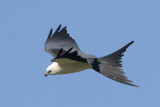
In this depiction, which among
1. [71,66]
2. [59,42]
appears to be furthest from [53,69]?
[59,42]

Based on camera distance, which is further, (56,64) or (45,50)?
(45,50)

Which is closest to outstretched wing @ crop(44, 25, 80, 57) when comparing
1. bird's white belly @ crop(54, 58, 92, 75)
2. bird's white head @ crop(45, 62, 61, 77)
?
bird's white head @ crop(45, 62, 61, 77)

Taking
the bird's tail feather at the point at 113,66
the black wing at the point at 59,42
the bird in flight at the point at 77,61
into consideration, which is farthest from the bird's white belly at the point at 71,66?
the black wing at the point at 59,42

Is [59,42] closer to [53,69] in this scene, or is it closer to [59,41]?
[59,41]

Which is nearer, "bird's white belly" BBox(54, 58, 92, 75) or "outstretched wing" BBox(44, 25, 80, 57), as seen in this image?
"bird's white belly" BBox(54, 58, 92, 75)

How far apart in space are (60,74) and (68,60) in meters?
1.18

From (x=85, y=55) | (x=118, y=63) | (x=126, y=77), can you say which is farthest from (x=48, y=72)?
(x=126, y=77)

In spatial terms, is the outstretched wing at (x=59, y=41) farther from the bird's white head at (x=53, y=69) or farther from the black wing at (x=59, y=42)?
the bird's white head at (x=53, y=69)

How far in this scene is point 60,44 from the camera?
13273 mm

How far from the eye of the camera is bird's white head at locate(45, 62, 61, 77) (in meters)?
11.9

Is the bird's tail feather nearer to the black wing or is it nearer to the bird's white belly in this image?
the bird's white belly

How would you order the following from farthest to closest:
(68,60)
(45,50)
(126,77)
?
(45,50) < (68,60) < (126,77)

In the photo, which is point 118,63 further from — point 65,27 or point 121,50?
point 65,27

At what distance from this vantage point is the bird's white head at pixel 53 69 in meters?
11.9
